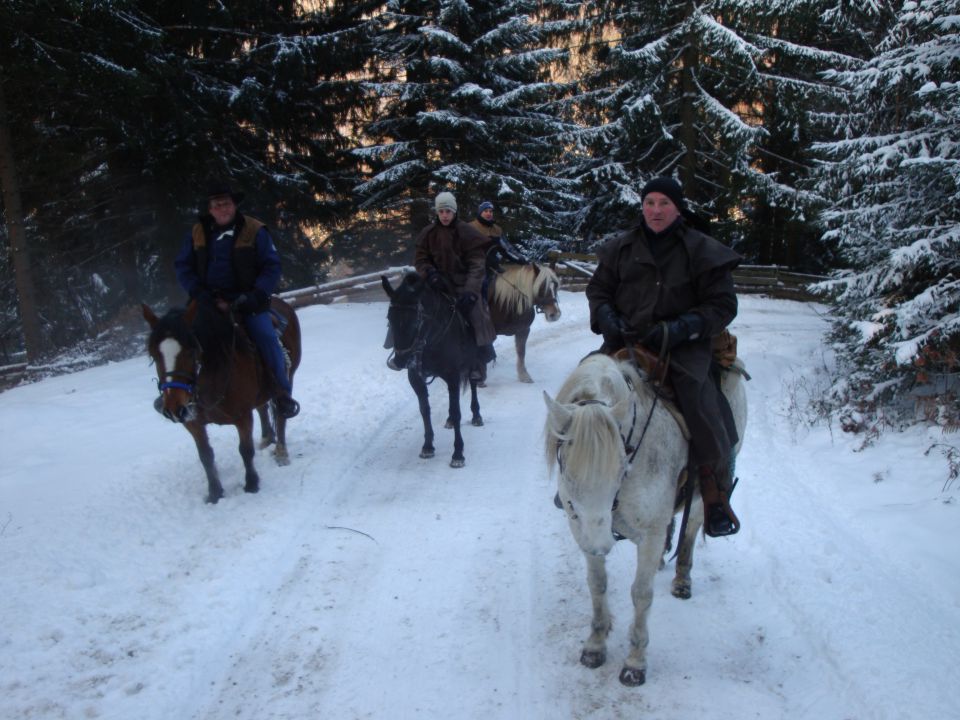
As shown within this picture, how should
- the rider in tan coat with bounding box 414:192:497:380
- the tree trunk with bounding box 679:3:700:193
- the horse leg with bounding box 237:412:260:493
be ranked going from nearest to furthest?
the horse leg with bounding box 237:412:260:493 → the rider in tan coat with bounding box 414:192:497:380 → the tree trunk with bounding box 679:3:700:193

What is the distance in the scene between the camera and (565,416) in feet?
10.0

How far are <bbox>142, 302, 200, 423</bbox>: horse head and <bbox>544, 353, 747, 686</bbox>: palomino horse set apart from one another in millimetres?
3538

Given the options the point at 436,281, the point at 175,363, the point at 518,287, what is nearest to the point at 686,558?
the point at 436,281

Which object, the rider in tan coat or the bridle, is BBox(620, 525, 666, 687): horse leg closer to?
the bridle

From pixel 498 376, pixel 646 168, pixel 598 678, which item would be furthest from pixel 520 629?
pixel 646 168

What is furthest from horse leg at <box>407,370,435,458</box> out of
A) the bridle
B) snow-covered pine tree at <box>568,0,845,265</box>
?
snow-covered pine tree at <box>568,0,845,265</box>

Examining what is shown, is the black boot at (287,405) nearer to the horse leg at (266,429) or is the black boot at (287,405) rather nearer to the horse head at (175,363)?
the horse leg at (266,429)

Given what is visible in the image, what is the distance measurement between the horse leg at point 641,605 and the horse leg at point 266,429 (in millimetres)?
5236

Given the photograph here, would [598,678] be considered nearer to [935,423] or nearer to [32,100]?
[935,423]

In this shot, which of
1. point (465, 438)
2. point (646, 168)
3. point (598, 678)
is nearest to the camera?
point (598, 678)

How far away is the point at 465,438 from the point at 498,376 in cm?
325

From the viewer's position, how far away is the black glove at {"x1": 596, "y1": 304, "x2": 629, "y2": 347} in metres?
3.88

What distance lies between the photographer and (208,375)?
588 cm

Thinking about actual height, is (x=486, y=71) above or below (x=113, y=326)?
above
